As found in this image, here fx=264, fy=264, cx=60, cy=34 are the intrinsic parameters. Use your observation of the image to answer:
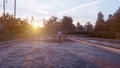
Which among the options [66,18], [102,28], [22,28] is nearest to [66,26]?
[66,18]

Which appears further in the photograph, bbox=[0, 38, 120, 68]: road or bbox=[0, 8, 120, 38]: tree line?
bbox=[0, 8, 120, 38]: tree line

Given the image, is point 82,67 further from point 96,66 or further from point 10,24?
point 10,24

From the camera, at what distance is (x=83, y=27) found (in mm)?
196750

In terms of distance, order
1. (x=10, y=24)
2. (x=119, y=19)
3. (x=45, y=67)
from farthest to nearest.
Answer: (x=119, y=19), (x=10, y=24), (x=45, y=67)

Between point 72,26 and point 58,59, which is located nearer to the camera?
point 58,59

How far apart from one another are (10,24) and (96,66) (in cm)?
7262

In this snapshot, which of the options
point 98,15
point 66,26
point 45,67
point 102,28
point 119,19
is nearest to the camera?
point 45,67

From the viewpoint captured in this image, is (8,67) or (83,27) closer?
(8,67)

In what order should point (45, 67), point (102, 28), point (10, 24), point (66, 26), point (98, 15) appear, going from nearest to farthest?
point (45, 67), point (10, 24), point (102, 28), point (98, 15), point (66, 26)

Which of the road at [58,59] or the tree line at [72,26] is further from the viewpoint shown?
the tree line at [72,26]

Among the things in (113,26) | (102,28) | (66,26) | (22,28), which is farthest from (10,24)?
(66,26)

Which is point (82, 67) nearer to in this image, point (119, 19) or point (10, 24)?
point (10, 24)

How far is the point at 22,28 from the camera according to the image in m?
96.6

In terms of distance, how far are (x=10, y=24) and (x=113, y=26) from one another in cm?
3572
